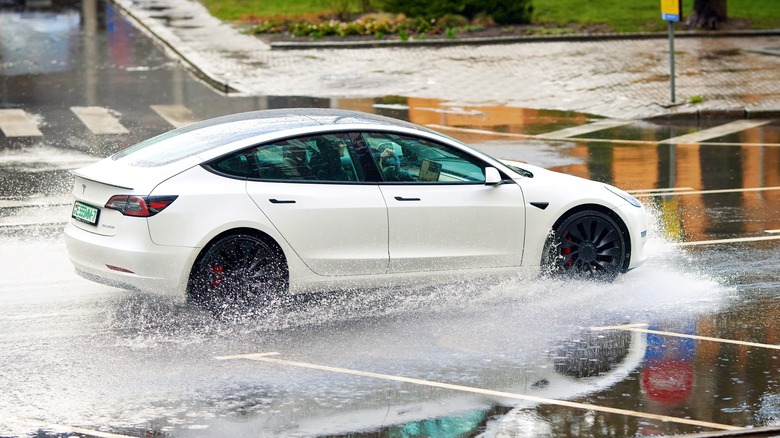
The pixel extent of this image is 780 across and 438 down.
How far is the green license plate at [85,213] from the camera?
951 cm

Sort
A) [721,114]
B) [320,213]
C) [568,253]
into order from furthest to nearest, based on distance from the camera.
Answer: [721,114] < [568,253] < [320,213]

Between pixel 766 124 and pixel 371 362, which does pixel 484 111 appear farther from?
pixel 371 362

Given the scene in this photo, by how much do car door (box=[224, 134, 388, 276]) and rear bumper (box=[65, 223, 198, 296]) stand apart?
2.39 ft

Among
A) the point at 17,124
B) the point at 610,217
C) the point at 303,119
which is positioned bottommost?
the point at 17,124

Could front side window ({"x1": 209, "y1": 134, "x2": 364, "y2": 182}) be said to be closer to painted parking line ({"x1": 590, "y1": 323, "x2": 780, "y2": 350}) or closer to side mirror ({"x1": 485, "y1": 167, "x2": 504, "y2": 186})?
side mirror ({"x1": 485, "y1": 167, "x2": 504, "y2": 186})

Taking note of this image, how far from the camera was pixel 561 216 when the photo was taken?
34.0 ft

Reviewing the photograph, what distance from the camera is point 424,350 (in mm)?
8852

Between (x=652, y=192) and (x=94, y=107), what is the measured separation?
11.2 meters

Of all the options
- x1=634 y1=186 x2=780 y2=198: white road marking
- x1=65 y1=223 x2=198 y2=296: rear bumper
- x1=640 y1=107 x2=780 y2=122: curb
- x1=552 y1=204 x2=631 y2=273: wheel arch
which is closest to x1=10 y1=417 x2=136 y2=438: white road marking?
x1=65 y1=223 x2=198 y2=296: rear bumper

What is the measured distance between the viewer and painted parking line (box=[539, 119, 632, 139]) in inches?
794

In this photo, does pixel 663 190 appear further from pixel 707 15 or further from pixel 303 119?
pixel 707 15

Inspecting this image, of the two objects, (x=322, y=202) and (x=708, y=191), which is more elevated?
(x=322, y=202)

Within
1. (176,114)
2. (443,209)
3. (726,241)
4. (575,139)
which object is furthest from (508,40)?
(443,209)

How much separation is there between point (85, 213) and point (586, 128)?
12.6 meters
